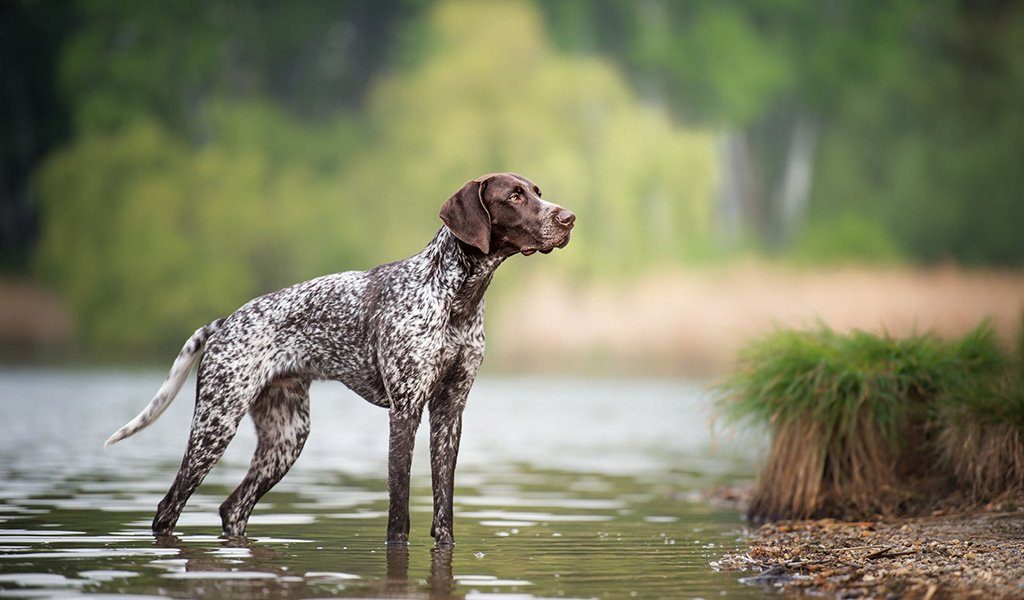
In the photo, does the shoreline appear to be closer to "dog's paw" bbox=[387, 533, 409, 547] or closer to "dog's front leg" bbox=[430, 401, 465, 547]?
"dog's front leg" bbox=[430, 401, 465, 547]

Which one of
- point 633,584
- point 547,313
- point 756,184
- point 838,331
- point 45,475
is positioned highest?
point 756,184

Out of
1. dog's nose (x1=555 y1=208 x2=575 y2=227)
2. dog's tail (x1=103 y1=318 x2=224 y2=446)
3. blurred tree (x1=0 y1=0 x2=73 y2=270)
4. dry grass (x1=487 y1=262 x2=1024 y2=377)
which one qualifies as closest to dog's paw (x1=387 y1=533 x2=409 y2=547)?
dog's tail (x1=103 y1=318 x2=224 y2=446)

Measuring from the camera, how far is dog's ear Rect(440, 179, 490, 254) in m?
7.39

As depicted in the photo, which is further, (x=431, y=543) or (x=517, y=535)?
(x=517, y=535)

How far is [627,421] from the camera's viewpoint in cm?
2288

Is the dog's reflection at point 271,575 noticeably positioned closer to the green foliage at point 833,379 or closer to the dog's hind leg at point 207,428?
the dog's hind leg at point 207,428

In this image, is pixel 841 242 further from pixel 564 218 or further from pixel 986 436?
pixel 564 218

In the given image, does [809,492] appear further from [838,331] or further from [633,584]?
[633,584]

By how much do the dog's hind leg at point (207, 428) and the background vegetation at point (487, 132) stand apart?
38083 mm

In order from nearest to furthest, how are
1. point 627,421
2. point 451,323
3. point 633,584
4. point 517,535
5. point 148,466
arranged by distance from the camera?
point 633,584 < point 451,323 < point 517,535 < point 148,466 < point 627,421

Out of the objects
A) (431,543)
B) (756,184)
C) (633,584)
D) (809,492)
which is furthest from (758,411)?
(756,184)

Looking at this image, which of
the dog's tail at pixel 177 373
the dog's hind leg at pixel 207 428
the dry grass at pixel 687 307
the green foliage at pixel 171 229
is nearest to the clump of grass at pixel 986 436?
the dog's hind leg at pixel 207 428

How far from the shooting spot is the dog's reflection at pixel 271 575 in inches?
233

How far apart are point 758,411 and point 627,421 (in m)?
13.0
